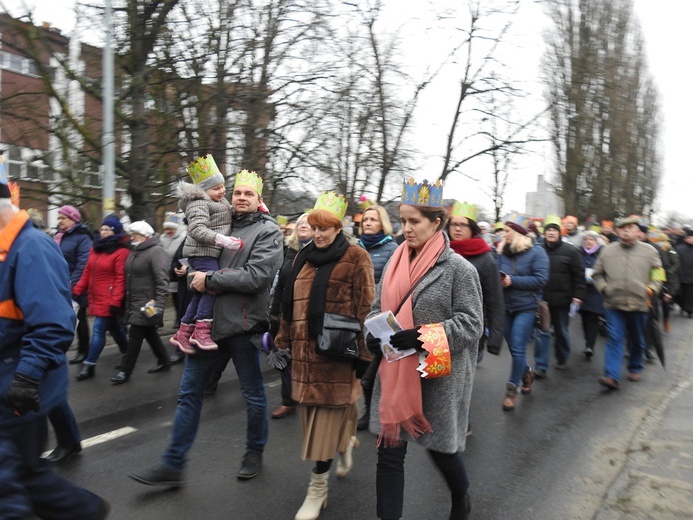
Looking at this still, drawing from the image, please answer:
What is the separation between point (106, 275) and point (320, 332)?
13.8ft

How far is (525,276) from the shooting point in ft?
19.4

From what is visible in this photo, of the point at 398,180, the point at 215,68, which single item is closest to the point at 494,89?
the point at 398,180

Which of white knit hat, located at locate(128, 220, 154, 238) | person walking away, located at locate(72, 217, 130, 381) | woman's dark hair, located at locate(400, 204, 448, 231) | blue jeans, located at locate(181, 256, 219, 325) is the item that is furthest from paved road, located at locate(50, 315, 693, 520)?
woman's dark hair, located at locate(400, 204, 448, 231)

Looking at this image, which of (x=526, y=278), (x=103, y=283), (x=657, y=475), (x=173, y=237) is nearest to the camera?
(x=657, y=475)

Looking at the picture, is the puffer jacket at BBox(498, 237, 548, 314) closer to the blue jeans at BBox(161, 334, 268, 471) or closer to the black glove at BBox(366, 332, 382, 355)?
the blue jeans at BBox(161, 334, 268, 471)

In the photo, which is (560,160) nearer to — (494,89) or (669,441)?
(494,89)

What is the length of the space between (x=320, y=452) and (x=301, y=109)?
9408 mm

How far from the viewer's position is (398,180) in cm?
1666

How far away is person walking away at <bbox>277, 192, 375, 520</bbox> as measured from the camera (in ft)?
11.7

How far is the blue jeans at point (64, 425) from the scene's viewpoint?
4172 mm

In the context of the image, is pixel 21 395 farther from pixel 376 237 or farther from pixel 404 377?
pixel 376 237

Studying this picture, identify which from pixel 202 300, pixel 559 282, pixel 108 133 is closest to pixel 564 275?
pixel 559 282

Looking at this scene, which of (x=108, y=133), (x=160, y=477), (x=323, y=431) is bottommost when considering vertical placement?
(x=160, y=477)

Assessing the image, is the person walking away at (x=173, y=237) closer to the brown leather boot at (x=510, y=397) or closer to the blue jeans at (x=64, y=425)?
the blue jeans at (x=64, y=425)
